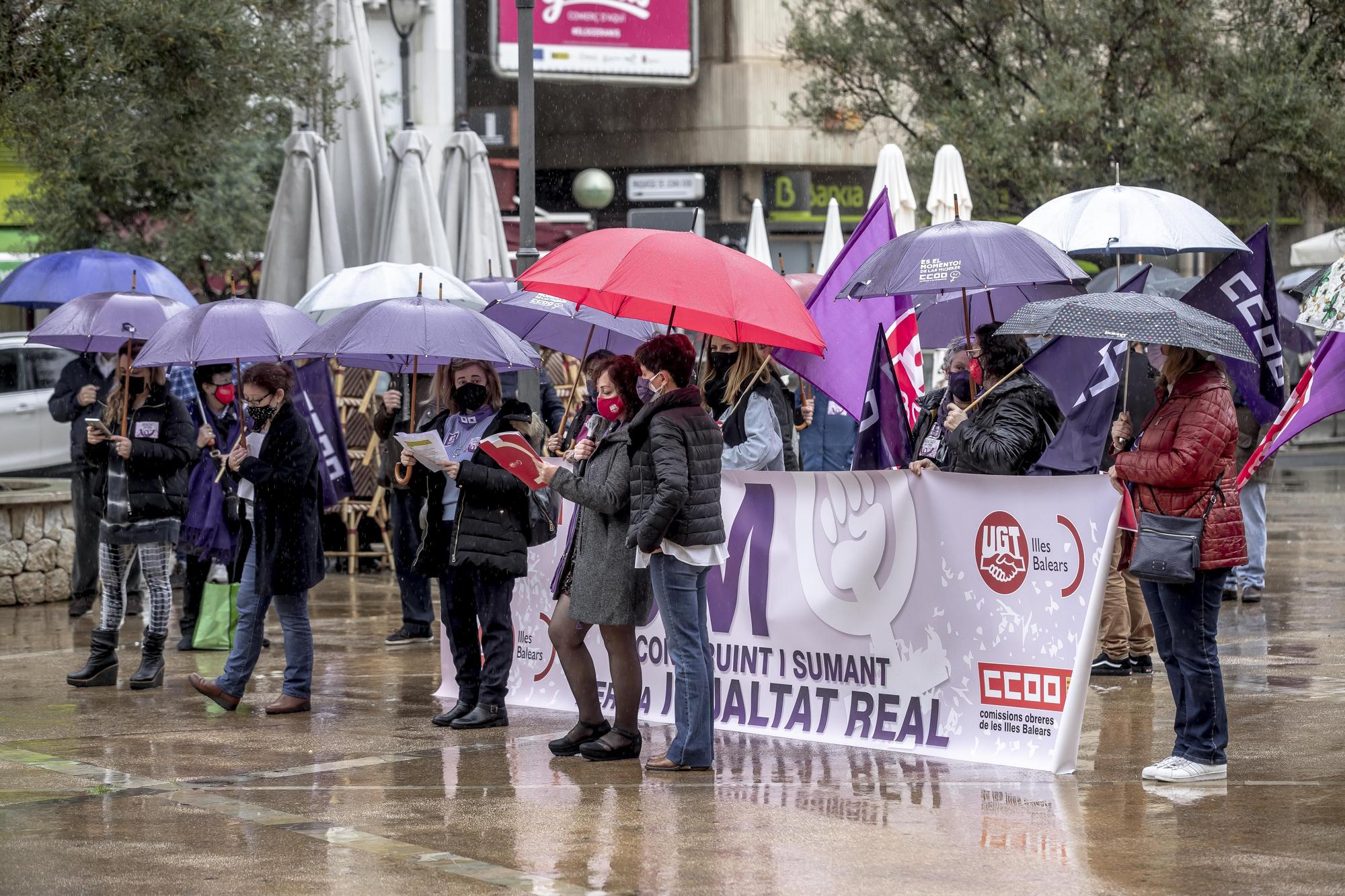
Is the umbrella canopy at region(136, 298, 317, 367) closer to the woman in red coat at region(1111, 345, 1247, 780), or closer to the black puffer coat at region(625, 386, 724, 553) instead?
the black puffer coat at region(625, 386, 724, 553)

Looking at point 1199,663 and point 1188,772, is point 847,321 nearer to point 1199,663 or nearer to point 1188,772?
point 1199,663

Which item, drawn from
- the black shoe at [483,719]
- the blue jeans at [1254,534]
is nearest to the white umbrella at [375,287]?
the black shoe at [483,719]

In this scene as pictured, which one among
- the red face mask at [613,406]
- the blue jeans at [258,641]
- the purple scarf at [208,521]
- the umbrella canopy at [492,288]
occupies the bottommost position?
the blue jeans at [258,641]

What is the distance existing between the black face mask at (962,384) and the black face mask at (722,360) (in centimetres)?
122

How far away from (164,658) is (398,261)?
17.1 ft

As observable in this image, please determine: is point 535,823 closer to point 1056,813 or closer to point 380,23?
point 1056,813

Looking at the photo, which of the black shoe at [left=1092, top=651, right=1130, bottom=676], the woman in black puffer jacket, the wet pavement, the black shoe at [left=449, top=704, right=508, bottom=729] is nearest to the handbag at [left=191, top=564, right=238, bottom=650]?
the woman in black puffer jacket

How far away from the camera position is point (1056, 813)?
6824 mm

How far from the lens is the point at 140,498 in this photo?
1017 cm

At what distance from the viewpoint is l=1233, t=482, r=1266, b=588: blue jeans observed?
42.8 feet

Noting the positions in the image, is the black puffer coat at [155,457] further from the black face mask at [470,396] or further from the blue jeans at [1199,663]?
the blue jeans at [1199,663]

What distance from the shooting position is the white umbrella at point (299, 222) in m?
15.7

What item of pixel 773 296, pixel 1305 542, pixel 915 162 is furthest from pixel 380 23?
pixel 773 296

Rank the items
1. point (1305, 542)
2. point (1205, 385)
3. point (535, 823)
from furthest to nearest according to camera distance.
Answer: point (1305, 542)
point (1205, 385)
point (535, 823)
